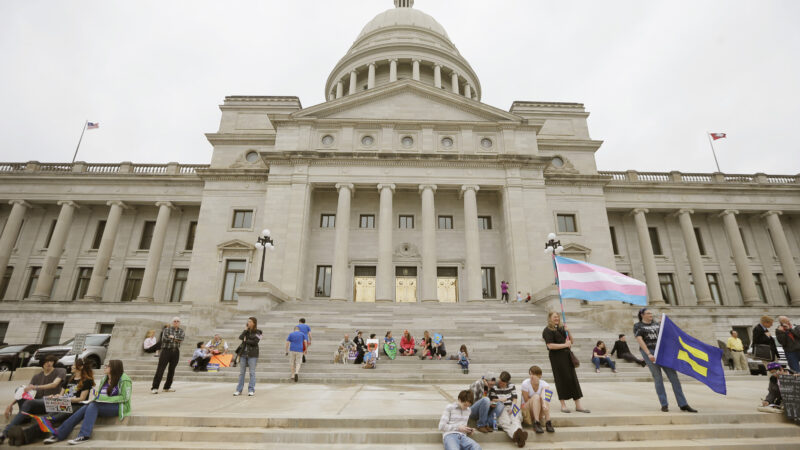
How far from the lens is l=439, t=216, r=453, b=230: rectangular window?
32250 mm

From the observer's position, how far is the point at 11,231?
112ft

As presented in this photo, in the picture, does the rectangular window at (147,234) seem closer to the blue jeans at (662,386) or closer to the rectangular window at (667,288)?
the blue jeans at (662,386)

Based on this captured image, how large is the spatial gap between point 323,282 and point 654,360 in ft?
82.4

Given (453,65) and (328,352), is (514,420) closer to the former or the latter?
(328,352)

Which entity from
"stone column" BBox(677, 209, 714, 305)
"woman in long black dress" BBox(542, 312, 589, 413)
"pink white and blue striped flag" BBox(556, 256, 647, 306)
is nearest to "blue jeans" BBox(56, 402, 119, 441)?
"woman in long black dress" BBox(542, 312, 589, 413)

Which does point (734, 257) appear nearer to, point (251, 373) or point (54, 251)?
point (251, 373)

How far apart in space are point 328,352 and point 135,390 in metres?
6.61

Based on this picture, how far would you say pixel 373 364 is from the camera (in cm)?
1366

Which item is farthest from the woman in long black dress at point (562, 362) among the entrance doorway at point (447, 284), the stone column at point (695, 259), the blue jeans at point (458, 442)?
the stone column at point (695, 259)

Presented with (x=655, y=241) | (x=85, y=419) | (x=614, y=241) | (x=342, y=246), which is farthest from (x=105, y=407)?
(x=655, y=241)

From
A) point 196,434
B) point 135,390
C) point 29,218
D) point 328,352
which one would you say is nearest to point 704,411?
point 196,434

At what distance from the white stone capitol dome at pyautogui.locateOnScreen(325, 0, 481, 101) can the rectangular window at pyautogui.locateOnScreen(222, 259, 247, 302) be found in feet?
87.5

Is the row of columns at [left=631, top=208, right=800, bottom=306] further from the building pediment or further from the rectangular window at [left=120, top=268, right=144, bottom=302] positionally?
the rectangular window at [left=120, top=268, right=144, bottom=302]

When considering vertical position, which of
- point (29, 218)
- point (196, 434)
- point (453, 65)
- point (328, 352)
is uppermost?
point (453, 65)
